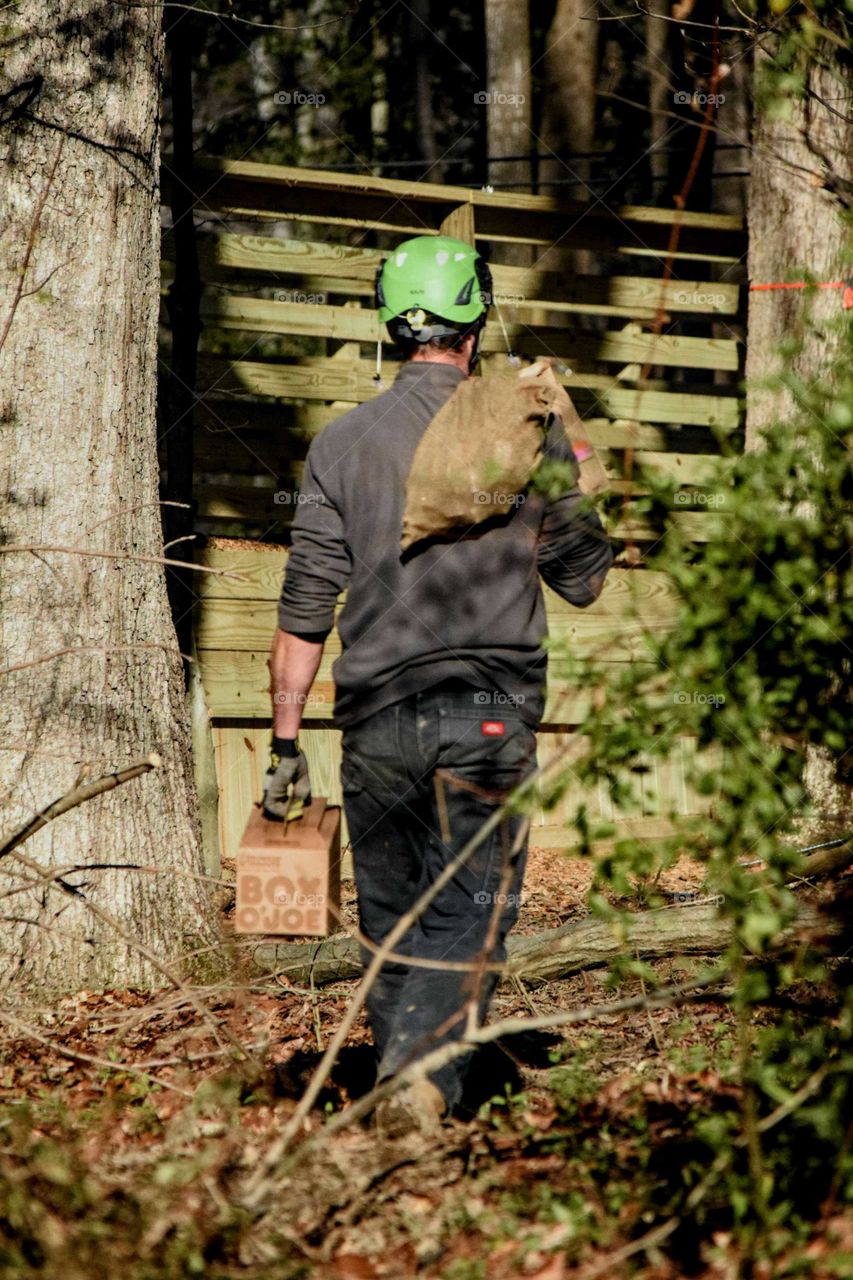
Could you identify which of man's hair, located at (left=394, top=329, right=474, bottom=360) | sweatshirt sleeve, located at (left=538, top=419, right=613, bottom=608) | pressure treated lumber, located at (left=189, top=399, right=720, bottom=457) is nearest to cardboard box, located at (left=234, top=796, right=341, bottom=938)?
sweatshirt sleeve, located at (left=538, top=419, right=613, bottom=608)

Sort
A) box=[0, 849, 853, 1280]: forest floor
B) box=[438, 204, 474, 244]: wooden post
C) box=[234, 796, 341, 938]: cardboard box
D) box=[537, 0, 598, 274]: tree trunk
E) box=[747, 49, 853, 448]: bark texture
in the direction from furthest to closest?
1. box=[537, 0, 598, 274]: tree trunk
2. box=[438, 204, 474, 244]: wooden post
3. box=[747, 49, 853, 448]: bark texture
4. box=[234, 796, 341, 938]: cardboard box
5. box=[0, 849, 853, 1280]: forest floor

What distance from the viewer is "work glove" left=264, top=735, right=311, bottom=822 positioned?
4000 millimetres

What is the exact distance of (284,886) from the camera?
3.75 m

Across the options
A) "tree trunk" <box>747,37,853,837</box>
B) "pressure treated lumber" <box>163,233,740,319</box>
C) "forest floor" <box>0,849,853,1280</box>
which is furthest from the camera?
"pressure treated lumber" <box>163,233,740,319</box>

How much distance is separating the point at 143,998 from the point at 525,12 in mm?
11458

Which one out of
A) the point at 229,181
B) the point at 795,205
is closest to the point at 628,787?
the point at 795,205

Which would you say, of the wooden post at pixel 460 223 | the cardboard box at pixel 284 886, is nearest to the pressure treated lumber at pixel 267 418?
the wooden post at pixel 460 223

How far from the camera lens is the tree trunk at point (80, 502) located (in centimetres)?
536

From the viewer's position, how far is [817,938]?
367 centimetres

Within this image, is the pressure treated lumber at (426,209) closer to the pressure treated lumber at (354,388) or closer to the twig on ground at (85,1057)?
the pressure treated lumber at (354,388)

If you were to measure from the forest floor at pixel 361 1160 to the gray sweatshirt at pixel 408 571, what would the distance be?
Answer: 1.22 m

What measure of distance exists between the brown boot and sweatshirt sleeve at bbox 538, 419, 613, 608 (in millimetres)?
1504

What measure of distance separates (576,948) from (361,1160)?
6.62 ft

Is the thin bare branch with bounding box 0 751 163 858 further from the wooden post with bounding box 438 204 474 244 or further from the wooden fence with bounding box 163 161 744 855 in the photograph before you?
the wooden post with bounding box 438 204 474 244
